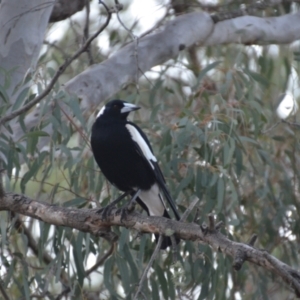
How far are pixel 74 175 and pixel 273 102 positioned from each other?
4.50 ft

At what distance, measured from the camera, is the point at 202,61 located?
16.6 ft

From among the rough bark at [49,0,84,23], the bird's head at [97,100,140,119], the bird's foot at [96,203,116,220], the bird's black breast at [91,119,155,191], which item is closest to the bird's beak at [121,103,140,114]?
the bird's head at [97,100,140,119]

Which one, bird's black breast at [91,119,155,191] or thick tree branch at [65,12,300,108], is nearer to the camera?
bird's black breast at [91,119,155,191]

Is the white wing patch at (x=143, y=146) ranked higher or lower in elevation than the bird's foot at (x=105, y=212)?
lower

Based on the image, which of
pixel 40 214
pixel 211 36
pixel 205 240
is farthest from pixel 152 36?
pixel 205 240

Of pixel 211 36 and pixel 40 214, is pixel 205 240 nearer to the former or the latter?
pixel 40 214

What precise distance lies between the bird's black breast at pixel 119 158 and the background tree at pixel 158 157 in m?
0.12

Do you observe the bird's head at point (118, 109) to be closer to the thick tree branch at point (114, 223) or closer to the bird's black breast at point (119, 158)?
the bird's black breast at point (119, 158)

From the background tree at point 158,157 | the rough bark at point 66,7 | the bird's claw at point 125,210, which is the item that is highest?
the rough bark at point 66,7

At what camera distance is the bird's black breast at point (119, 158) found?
329 cm

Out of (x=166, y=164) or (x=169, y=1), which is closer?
(x=166, y=164)

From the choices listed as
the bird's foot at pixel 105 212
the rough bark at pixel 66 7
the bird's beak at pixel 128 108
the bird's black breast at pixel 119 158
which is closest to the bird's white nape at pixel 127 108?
the bird's beak at pixel 128 108

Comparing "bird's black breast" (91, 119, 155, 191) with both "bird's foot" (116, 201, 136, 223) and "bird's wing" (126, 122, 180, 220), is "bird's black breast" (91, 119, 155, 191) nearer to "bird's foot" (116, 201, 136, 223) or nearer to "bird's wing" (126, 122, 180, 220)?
"bird's wing" (126, 122, 180, 220)

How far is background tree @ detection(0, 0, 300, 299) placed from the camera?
10.4ft
